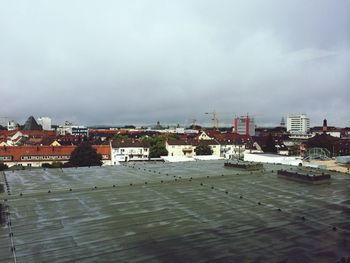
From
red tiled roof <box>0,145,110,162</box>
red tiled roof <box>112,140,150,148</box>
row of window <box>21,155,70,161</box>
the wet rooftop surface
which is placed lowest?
row of window <box>21,155,70,161</box>

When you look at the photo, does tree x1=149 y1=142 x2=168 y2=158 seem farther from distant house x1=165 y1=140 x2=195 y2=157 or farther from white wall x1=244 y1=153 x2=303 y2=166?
white wall x1=244 y1=153 x2=303 y2=166

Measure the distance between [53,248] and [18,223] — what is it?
4435 millimetres

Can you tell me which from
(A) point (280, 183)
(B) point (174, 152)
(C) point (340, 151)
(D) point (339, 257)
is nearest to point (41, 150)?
(B) point (174, 152)

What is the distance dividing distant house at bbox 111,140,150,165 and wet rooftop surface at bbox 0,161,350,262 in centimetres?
6588

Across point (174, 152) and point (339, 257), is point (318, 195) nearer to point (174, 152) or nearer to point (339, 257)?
point (339, 257)

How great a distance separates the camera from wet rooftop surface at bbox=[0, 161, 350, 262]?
37.8 feet

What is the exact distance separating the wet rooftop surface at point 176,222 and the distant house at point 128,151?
65.9 meters

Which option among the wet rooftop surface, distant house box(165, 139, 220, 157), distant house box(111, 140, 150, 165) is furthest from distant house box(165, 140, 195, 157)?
the wet rooftop surface

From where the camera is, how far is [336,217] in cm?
1661

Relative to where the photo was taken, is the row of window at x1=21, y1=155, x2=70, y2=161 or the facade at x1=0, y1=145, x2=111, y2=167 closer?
the facade at x1=0, y1=145, x2=111, y2=167

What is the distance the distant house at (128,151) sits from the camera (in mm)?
92500

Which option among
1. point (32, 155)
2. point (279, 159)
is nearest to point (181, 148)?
point (32, 155)

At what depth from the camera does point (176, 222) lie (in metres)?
15.2

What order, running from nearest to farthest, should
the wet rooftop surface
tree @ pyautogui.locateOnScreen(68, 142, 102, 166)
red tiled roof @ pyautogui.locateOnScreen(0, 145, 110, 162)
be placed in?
the wet rooftop surface, tree @ pyautogui.locateOnScreen(68, 142, 102, 166), red tiled roof @ pyautogui.locateOnScreen(0, 145, 110, 162)
